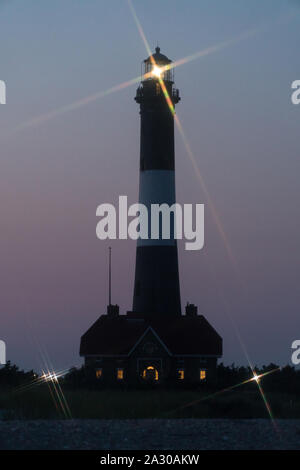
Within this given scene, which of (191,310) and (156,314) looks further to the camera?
(191,310)

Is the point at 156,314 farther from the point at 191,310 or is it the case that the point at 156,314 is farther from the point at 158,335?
the point at 191,310

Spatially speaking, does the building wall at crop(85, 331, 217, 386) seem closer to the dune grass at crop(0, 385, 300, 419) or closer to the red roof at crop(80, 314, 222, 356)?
the red roof at crop(80, 314, 222, 356)

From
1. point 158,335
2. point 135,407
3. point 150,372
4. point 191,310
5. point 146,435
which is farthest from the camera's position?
point 191,310

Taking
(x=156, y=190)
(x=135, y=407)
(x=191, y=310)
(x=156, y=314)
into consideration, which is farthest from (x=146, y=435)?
(x=191, y=310)

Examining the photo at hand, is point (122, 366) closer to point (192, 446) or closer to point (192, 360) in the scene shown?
point (192, 360)

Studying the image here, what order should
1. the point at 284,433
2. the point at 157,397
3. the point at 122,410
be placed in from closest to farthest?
the point at 284,433
the point at 122,410
the point at 157,397

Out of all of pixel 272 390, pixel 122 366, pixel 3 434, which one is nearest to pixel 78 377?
pixel 122 366

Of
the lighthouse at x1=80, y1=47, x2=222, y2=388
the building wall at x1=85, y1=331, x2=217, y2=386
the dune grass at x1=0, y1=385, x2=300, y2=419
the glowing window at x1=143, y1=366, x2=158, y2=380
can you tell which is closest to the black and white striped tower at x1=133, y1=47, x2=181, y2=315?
the lighthouse at x1=80, y1=47, x2=222, y2=388
